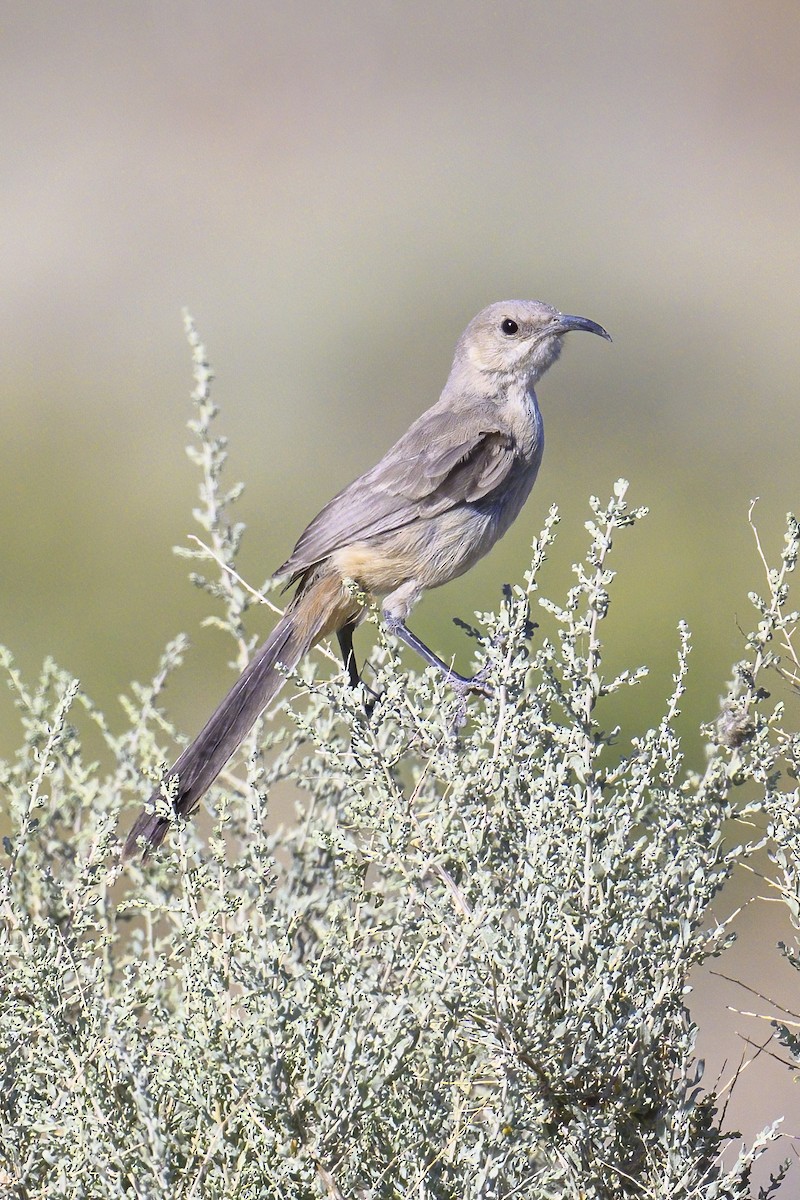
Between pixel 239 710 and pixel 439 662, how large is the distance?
3.06 ft

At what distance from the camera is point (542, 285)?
36.4 feet

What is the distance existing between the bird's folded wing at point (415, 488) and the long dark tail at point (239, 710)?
19 centimetres

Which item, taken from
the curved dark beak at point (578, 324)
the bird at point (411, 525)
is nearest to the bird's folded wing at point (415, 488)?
the bird at point (411, 525)

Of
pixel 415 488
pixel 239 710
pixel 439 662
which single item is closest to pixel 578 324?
pixel 415 488

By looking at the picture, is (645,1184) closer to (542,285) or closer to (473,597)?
(473,597)

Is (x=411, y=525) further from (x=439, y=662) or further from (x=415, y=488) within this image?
(x=439, y=662)

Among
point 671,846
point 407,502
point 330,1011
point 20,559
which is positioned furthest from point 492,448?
point 20,559

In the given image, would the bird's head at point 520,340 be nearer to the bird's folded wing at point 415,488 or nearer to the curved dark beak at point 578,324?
the curved dark beak at point 578,324

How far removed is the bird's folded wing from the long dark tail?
190mm

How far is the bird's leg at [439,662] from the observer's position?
3.24m

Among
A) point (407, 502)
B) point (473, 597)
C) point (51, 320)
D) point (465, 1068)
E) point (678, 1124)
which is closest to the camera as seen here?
point (678, 1124)

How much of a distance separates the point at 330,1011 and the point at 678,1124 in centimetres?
59

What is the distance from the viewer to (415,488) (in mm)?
3893

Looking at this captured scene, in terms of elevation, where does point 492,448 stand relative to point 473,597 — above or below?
below
